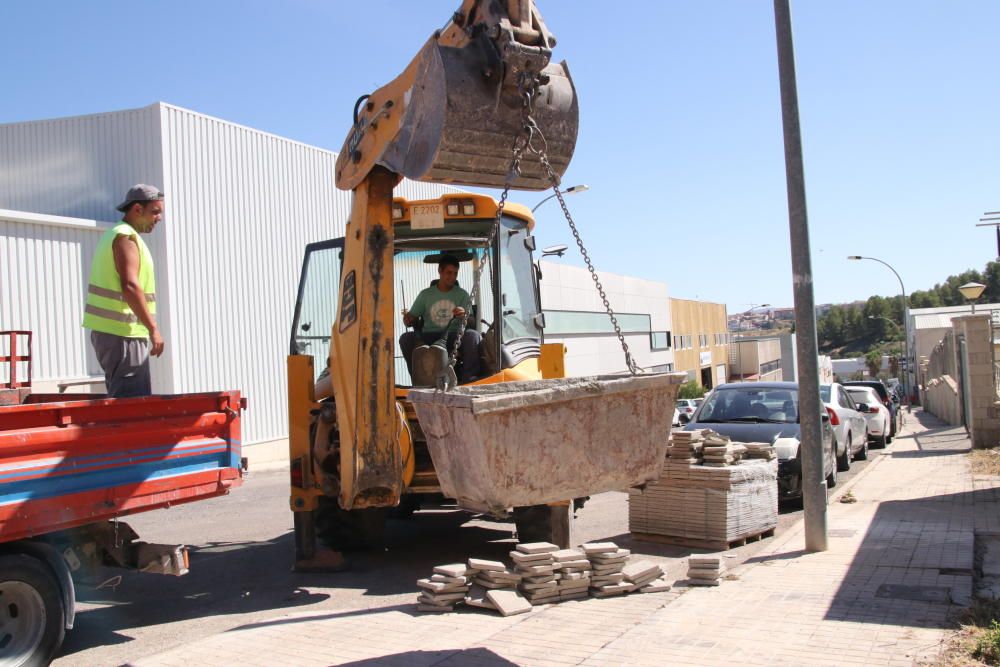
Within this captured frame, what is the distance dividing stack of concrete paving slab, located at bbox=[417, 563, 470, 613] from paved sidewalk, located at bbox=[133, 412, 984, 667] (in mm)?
102

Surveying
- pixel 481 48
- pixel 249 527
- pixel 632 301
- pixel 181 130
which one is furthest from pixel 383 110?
pixel 632 301

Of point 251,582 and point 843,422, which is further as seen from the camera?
point 843,422

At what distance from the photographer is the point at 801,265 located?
7.81m

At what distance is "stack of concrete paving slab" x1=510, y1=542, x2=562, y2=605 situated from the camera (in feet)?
20.1

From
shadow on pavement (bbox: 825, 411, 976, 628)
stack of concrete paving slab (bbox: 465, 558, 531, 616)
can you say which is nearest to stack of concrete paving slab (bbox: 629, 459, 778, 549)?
shadow on pavement (bbox: 825, 411, 976, 628)

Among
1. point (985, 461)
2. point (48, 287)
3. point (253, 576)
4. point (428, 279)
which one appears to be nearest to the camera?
point (253, 576)

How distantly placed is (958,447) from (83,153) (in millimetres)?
18615

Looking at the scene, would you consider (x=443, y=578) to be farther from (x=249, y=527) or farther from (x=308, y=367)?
(x=249, y=527)

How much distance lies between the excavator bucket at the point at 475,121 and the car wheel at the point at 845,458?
10.6m

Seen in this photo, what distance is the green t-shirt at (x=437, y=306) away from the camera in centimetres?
776

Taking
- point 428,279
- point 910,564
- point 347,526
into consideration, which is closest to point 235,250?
point 428,279

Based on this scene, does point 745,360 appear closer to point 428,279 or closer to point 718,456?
point 718,456

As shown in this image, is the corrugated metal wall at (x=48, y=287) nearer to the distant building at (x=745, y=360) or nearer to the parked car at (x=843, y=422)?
the parked car at (x=843, y=422)

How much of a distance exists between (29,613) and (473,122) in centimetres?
382
